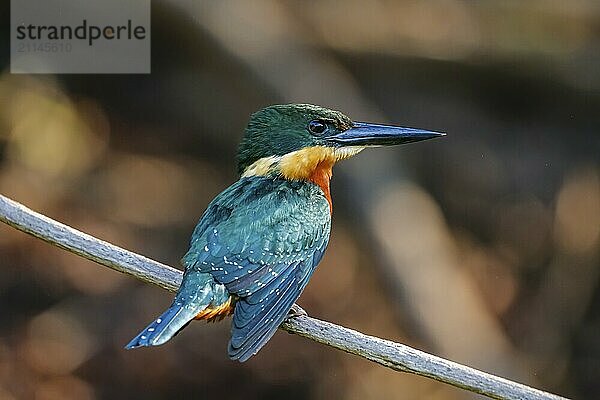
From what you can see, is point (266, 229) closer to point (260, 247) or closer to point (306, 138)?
point (260, 247)

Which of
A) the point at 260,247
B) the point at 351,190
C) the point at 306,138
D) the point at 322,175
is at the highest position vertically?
the point at 306,138

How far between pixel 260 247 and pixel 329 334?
42 centimetres

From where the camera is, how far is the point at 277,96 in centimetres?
609

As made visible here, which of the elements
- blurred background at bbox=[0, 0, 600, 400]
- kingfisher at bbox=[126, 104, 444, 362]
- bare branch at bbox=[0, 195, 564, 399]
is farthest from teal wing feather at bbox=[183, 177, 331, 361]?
blurred background at bbox=[0, 0, 600, 400]

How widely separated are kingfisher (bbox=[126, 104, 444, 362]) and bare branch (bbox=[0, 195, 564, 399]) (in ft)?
0.36

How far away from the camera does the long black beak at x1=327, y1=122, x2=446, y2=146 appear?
11.4 ft

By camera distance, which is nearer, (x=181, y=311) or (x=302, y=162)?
(x=181, y=311)

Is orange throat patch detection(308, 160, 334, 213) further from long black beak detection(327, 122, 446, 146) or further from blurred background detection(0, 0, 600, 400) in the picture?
blurred background detection(0, 0, 600, 400)

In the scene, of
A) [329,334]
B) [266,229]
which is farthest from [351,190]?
[329,334]

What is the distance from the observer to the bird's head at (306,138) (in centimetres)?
349

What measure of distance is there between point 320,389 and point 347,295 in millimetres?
635

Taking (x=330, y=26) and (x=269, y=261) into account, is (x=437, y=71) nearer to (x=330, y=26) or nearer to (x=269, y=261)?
(x=330, y=26)

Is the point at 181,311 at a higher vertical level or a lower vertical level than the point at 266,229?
lower

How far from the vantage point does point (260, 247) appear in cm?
319
